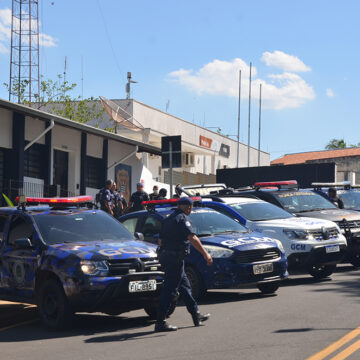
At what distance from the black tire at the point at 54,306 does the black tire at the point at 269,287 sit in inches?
159

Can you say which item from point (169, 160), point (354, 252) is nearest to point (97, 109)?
point (169, 160)

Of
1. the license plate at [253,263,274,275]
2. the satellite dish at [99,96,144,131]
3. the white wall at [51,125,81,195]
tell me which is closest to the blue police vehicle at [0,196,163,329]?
the license plate at [253,263,274,275]

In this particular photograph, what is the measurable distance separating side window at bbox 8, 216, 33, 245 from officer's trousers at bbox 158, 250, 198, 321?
2425 mm

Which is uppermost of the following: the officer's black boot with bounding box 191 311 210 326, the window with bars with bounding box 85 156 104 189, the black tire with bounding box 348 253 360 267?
the window with bars with bounding box 85 156 104 189

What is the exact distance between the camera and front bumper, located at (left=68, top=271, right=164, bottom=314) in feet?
30.4

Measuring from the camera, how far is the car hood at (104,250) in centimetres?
951

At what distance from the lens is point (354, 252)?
1628 centimetres

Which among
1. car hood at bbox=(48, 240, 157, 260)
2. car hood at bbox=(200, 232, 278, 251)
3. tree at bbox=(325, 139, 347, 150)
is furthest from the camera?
tree at bbox=(325, 139, 347, 150)

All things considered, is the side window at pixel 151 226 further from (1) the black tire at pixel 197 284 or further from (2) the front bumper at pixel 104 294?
(2) the front bumper at pixel 104 294

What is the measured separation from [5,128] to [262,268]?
1216 cm

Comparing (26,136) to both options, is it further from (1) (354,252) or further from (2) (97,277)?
(2) (97,277)

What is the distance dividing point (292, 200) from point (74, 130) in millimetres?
11047

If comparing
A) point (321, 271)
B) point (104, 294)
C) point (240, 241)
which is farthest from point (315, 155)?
point (104, 294)

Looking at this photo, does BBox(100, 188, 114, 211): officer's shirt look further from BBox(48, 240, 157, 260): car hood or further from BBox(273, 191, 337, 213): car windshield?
BBox(48, 240, 157, 260): car hood
